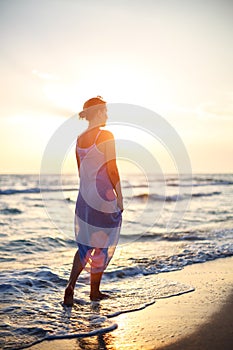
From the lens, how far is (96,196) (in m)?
3.87

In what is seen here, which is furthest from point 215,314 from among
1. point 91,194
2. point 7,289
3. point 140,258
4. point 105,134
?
point 140,258

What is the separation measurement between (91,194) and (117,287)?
4.47 feet

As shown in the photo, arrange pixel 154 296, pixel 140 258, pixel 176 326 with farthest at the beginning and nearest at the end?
pixel 140 258, pixel 154 296, pixel 176 326

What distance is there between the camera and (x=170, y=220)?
1158 centimetres

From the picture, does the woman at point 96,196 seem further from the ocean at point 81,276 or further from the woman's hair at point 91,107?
the ocean at point 81,276

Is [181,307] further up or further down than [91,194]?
further down

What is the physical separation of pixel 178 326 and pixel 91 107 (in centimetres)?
216

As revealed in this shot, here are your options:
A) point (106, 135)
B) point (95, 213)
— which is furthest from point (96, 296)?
point (106, 135)

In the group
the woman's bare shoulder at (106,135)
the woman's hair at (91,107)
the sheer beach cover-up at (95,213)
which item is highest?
the woman's hair at (91,107)

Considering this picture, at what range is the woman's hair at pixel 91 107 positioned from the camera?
395 centimetres

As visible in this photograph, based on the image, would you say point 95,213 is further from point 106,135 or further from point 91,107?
point 91,107

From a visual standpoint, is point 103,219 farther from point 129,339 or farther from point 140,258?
point 140,258

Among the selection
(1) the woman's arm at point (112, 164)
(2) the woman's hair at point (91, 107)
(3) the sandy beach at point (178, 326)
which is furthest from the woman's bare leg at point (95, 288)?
(2) the woman's hair at point (91, 107)

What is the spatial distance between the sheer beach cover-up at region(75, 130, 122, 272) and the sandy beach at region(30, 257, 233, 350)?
2.21ft
